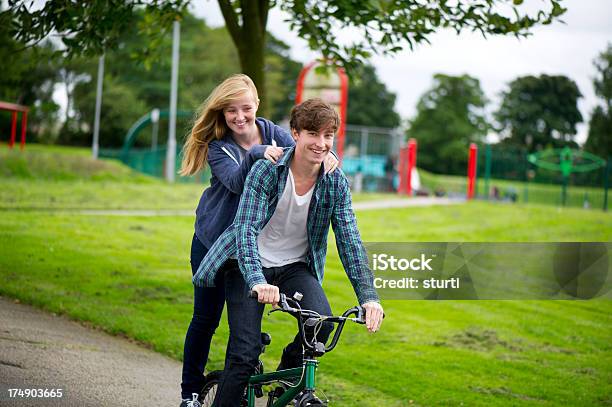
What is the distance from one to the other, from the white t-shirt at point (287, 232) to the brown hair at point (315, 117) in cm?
30

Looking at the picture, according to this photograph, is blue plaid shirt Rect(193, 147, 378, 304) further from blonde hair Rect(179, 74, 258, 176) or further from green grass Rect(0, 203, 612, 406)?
green grass Rect(0, 203, 612, 406)

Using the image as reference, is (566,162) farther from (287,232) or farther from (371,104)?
(371,104)

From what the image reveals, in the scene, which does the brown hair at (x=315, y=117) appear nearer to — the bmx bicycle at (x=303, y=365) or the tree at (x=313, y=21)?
the bmx bicycle at (x=303, y=365)

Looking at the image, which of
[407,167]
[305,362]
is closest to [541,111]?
[407,167]

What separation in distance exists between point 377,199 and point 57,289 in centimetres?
1715

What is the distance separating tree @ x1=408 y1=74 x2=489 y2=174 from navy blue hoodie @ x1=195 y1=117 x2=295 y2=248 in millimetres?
77093

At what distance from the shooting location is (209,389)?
16.6 ft

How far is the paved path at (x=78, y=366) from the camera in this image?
620 centimetres

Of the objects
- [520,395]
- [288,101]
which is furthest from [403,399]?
[288,101]

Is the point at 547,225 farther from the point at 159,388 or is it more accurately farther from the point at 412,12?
the point at 159,388

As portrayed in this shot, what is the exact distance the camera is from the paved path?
20.3 ft

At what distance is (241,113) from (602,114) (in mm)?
34128

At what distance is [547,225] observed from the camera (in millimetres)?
20828

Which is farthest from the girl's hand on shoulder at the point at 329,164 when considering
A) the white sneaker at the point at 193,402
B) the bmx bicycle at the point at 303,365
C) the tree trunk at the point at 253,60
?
the tree trunk at the point at 253,60
